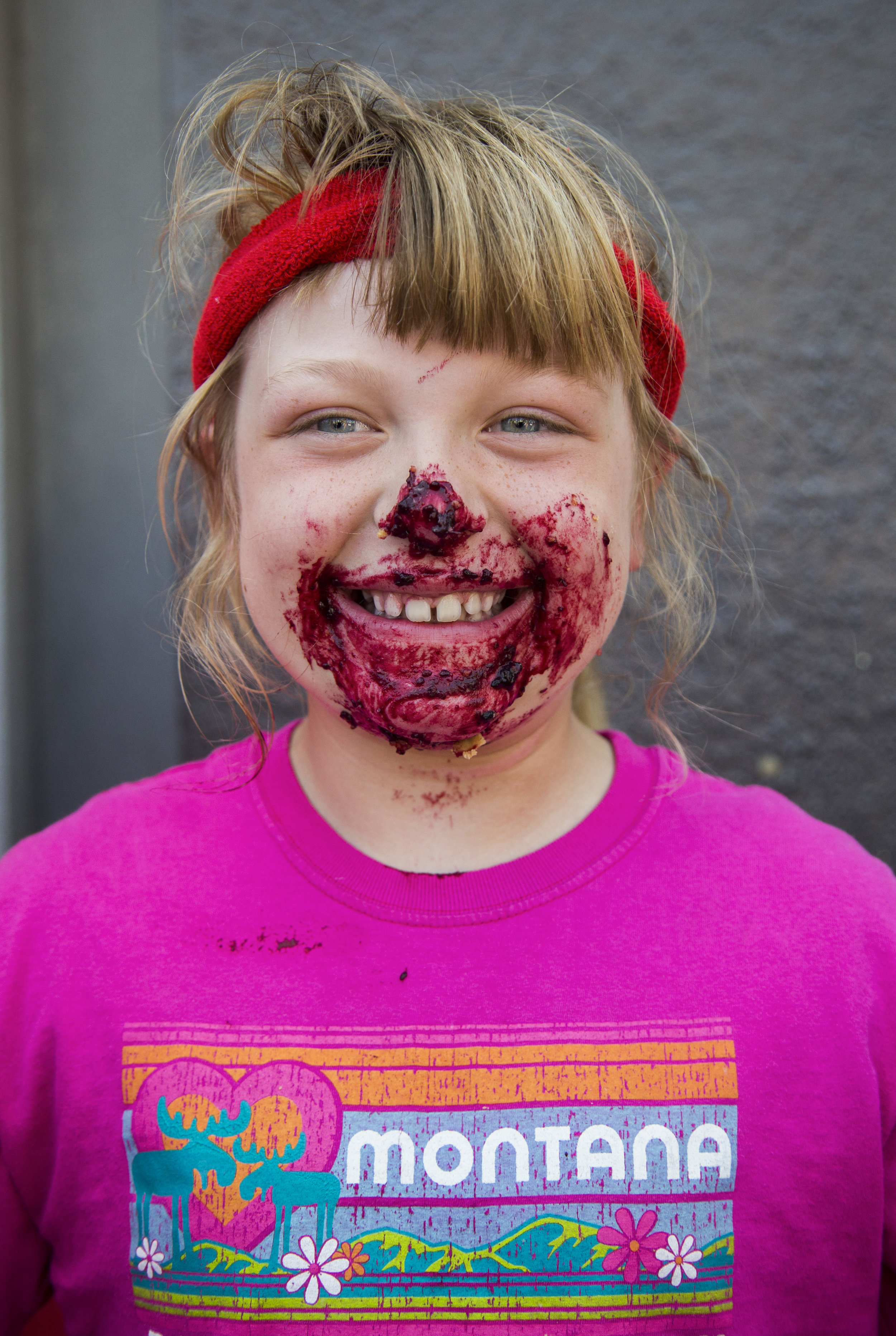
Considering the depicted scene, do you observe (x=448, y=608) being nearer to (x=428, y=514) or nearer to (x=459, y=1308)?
(x=428, y=514)

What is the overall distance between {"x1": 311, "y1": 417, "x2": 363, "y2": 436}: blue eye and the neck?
1.34ft

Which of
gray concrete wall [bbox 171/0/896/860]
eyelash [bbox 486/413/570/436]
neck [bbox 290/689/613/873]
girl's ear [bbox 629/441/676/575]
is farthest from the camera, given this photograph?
gray concrete wall [bbox 171/0/896/860]

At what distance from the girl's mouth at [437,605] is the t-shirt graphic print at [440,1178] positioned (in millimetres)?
524

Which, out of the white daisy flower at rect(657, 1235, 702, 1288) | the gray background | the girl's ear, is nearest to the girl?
the white daisy flower at rect(657, 1235, 702, 1288)

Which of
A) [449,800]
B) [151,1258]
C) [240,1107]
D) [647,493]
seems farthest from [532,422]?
[151,1258]

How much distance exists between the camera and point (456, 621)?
124cm

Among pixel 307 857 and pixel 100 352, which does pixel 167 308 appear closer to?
pixel 100 352

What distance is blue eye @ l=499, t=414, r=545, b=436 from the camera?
4.01ft

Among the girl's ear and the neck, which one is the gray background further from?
the neck

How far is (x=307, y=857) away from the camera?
52.4 inches

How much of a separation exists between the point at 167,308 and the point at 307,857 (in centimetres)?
138

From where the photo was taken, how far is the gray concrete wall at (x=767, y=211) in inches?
81.0

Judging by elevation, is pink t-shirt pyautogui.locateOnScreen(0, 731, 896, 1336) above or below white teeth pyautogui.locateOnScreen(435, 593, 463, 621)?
below

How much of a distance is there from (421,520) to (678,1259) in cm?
94
